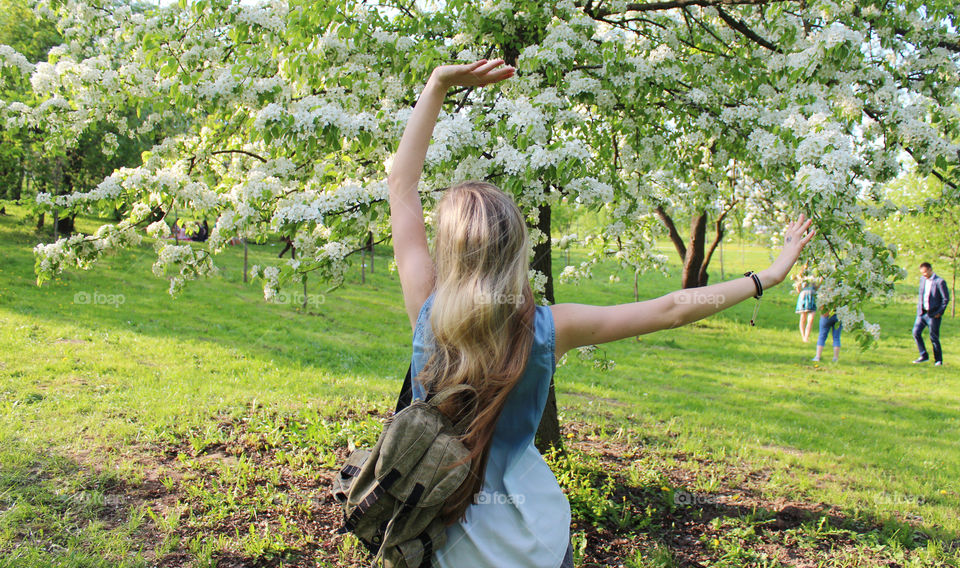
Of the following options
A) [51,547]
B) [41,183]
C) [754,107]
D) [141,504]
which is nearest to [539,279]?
[754,107]

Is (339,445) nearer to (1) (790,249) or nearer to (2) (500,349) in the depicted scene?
(2) (500,349)

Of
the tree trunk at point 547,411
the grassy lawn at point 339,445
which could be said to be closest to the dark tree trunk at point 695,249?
the grassy lawn at point 339,445

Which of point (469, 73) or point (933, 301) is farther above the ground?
point (469, 73)

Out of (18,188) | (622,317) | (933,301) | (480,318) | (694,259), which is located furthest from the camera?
(18,188)

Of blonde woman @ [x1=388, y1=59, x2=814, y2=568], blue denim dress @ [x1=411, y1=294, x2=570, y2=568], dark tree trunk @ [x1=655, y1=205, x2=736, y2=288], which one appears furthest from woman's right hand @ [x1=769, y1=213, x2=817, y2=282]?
dark tree trunk @ [x1=655, y1=205, x2=736, y2=288]

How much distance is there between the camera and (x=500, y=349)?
170 cm

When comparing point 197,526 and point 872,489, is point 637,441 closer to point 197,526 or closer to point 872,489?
point 872,489

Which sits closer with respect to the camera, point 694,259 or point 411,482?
point 411,482

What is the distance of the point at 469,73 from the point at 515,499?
142 centimetres

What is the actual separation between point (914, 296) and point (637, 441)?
2614 cm

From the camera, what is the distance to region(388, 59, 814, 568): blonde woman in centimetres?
169

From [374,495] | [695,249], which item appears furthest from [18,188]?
[374,495]

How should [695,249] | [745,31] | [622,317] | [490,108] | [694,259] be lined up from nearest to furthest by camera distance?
[622,317] < [490,108] < [745,31] < [695,249] < [694,259]

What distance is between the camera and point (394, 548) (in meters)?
1.72
